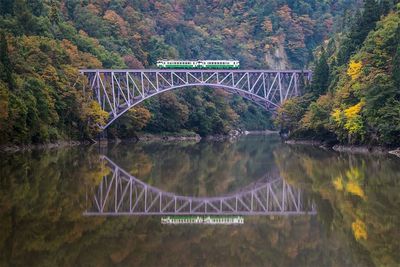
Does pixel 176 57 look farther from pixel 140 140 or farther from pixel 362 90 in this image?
pixel 362 90

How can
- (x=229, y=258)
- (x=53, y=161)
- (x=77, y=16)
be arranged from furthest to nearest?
(x=77, y=16) → (x=53, y=161) → (x=229, y=258)

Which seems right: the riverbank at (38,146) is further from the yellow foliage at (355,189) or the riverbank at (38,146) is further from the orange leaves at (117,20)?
the orange leaves at (117,20)

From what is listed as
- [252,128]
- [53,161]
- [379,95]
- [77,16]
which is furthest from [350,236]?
[252,128]

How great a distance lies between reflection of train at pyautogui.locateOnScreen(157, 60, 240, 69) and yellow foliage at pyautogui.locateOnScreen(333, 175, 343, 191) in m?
59.1

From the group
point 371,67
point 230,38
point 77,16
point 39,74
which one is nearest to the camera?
point 371,67

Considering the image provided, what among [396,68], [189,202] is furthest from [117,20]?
[189,202]

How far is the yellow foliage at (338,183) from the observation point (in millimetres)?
33606

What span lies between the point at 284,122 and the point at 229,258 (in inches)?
3161

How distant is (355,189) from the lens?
1277 inches

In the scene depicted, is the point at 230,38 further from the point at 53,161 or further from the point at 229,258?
the point at 229,258

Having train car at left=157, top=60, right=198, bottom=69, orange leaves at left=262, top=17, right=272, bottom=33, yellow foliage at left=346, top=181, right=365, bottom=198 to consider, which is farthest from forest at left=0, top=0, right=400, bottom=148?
yellow foliage at left=346, top=181, right=365, bottom=198

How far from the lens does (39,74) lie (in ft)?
253

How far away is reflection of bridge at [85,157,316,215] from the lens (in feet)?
90.3

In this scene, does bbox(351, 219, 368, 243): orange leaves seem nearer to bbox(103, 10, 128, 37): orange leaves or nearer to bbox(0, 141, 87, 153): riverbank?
bbox(0, 141, 87, 153): riverbank
